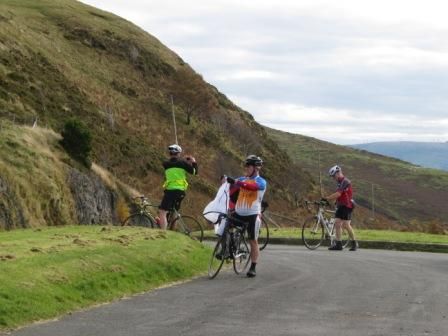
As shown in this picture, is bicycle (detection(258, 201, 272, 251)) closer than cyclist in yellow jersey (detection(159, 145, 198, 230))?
No

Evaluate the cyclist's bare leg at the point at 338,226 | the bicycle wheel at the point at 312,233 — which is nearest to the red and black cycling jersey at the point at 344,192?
the cyclist's bare leg at the point at 338,226

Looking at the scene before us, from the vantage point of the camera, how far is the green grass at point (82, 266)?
9367mm

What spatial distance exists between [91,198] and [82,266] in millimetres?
17229

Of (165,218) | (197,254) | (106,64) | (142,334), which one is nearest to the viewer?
(142,334)

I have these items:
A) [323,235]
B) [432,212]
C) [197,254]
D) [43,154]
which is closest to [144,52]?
[432,212]

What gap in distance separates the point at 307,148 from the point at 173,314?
159684mm

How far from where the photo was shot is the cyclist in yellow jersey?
1706 cm

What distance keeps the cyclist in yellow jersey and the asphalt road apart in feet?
10.1

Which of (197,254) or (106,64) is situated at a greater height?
(106,64)

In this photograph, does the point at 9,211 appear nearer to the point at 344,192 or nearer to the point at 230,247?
the point at 344,192

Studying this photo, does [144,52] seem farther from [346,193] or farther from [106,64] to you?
[346,193]

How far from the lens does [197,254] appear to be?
14.9m

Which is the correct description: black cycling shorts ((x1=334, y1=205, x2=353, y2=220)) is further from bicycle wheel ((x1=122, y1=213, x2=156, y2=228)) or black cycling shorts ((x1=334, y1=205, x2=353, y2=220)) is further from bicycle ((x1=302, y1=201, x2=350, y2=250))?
bicycle wheel ((x1=122, y1=213, x2=156, y2=228))

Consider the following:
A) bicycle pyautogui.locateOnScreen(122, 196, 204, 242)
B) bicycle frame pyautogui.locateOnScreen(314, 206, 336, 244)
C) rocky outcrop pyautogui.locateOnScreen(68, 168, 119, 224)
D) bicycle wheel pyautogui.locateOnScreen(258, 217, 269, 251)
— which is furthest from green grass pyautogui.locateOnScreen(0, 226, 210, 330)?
rocky outcrop pyautogui.locateOnScreen(68, 168, 119, 224)
